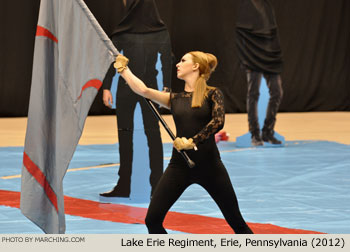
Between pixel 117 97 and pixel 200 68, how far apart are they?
94.8 inches

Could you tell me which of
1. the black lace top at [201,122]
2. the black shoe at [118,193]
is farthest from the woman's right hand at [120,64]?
the black shoe at [118,193]

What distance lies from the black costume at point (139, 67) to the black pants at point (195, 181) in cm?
250

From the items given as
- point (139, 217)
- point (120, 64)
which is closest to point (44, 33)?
point (120, 64)

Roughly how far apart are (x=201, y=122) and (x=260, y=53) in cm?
677

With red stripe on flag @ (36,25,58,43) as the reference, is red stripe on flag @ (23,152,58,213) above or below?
below

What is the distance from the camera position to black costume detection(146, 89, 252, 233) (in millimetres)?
4551

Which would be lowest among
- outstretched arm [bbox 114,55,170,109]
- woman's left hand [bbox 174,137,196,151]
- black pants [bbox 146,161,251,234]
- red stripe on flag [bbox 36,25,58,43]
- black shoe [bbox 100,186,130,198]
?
black shoe [bbox 100,186,130,198]

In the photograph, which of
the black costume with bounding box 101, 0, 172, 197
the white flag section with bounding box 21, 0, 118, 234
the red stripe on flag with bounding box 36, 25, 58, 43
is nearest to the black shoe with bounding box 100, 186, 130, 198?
the black costume with bounding box 101, 0, 172, 197

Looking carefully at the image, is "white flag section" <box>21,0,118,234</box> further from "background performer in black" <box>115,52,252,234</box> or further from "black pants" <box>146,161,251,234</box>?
"black pants" <box>146,161,251,234</box>

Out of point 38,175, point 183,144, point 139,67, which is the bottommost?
point 38,175

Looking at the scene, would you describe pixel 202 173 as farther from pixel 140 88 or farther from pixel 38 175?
pixel 38 175

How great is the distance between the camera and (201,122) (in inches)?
183

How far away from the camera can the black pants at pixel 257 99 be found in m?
11.3

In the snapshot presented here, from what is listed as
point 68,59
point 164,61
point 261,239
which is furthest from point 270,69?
point 261,239
